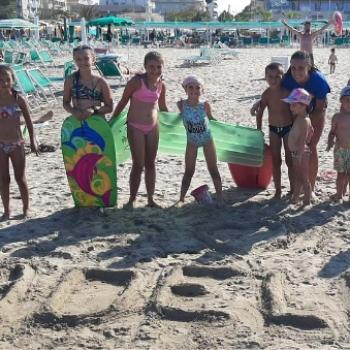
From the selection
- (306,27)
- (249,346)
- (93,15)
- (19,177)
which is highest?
(93,15)

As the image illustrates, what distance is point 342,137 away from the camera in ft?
17.4

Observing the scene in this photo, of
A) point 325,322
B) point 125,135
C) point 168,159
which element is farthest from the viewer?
point 168,159

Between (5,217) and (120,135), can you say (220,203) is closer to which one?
(120,135)

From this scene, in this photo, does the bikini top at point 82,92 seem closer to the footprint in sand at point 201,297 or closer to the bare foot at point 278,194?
the footprint in sand at point 201,297

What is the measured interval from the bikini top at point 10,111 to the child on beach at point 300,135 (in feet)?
7.55

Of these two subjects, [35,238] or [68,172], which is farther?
[68,172]

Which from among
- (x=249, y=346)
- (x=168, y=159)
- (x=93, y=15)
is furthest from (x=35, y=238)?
(x=93, y=15)

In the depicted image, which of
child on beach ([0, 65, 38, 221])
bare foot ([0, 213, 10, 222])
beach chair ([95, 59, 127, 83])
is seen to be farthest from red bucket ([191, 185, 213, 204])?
beach chair ([95, 59, 127, 83])

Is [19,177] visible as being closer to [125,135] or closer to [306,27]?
[125,135]

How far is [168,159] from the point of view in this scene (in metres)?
7.51

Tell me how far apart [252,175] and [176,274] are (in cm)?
227

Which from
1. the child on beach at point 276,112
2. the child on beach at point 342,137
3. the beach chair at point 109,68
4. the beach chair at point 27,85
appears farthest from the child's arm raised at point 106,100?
the beach chair at point 109,68

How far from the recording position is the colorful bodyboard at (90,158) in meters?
5.07

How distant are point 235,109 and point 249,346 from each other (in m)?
8.19
